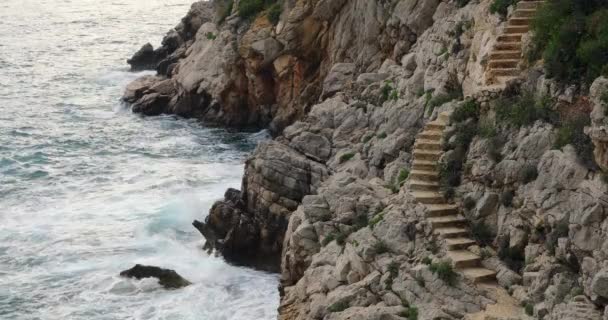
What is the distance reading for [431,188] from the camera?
19.8 meters

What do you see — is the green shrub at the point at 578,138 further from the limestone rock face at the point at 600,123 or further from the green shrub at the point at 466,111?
the green shrub at the point at 466,111

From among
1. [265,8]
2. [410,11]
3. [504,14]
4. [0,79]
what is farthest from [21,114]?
[504,14]

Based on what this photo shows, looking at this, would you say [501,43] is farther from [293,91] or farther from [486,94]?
[293,91]

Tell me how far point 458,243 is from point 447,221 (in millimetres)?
747

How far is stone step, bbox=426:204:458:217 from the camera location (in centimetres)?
1881

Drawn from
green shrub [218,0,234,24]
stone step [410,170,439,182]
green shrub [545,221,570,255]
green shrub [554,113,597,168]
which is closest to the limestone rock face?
green shrub [554,113,597,168]

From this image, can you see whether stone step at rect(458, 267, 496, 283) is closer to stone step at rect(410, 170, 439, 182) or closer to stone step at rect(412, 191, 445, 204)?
stone step at rect(412, 191, 445, 204)

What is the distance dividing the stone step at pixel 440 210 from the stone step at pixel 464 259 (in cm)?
133

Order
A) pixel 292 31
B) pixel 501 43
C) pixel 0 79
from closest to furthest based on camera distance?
pixel 501 43
pixel 292 31
pixel 0 79

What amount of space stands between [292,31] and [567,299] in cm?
2575

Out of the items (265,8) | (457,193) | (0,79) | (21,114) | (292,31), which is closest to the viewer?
(457,193)

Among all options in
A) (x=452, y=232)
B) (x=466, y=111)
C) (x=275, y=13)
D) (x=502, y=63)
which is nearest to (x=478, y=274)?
(x=452, y=232)

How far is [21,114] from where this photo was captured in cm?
4756

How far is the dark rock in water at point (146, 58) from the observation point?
56.9 metres
